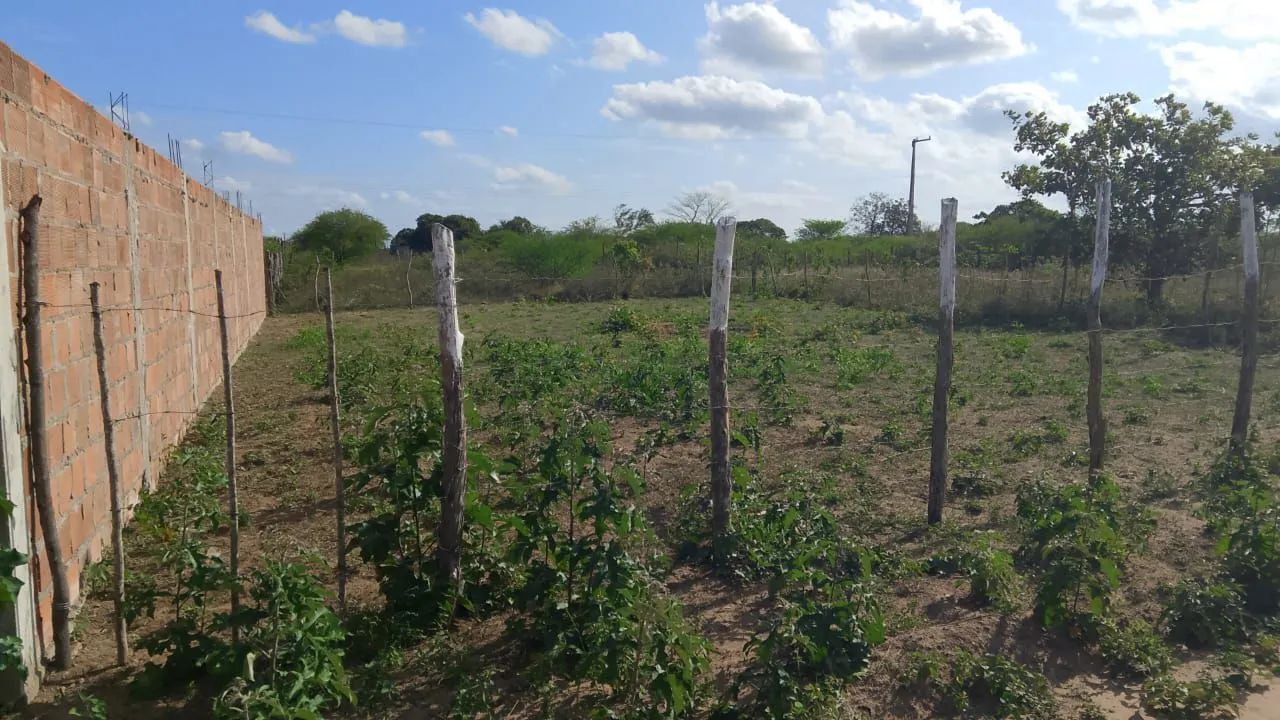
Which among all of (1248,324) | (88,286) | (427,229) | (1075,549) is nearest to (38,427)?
(88,286)

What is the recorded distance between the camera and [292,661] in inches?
123

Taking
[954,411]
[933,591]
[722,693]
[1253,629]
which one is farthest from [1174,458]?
[722,693]

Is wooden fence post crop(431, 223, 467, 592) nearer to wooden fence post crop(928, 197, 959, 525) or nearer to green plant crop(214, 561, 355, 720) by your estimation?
green plant crop(214, 561, 355, 720)

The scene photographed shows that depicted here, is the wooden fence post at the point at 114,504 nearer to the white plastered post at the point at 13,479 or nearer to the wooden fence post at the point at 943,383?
the white plastered post at the point at 13,479

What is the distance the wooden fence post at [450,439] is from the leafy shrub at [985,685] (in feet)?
7.18

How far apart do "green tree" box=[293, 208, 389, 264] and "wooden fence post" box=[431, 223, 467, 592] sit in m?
31.2

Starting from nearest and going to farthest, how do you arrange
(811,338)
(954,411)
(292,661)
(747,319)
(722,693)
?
(292,661), (722,693), (954,411), (811,338), (747,319)

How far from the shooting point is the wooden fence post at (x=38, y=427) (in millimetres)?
3648

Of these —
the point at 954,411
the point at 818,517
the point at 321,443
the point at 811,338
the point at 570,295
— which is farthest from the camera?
the point at 570,295

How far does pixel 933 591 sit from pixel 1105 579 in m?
0.89

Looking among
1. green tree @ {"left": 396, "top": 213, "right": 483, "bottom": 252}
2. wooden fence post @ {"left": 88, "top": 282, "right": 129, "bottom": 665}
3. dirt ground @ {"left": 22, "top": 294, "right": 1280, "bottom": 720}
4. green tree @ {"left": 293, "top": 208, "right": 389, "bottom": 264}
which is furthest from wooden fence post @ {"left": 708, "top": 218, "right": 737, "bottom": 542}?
green tree @ {"left": 396, "top": 213, "right": 483, "bottom": 252}

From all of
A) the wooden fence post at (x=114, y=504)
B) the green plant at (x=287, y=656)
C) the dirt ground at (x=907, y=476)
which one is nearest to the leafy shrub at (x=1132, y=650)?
the dirt ground at (x=907, y=476)

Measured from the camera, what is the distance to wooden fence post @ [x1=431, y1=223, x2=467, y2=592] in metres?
4.25

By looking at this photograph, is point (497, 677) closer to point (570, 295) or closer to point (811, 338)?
point (811, 338)
